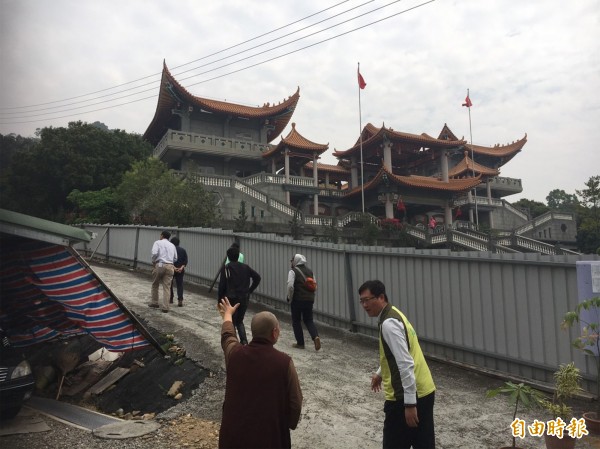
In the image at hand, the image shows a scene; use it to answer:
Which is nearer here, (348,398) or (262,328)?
(262,328)

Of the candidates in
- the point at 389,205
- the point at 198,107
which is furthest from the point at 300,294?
the point at 198,107

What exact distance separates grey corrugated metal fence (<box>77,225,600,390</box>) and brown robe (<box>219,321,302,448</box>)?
13.4 feet

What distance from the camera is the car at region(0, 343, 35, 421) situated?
4.23m

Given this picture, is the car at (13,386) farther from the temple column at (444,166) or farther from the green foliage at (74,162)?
the temple column at (444,166)

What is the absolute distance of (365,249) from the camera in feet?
25.5

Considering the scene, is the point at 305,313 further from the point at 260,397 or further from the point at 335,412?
the point at 260,397

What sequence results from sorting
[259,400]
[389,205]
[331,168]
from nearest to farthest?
[259,400]
[389,205]
[331,168]

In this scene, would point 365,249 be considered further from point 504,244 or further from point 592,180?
point 592,180

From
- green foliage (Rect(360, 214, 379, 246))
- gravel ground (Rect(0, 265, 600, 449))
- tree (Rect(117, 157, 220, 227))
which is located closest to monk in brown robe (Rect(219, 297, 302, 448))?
gravel ground (Rect(0, 265, 600, 449))

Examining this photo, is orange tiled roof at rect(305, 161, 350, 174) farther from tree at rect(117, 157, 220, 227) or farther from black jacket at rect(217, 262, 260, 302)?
black jacket at rect(217, 262, 260, 302)

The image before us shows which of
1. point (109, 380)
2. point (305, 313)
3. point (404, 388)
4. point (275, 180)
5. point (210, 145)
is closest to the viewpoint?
point (404, 388)

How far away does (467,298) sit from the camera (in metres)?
5.90

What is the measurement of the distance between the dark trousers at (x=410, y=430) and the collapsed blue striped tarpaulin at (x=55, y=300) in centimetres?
395

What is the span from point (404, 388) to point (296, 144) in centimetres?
3010
